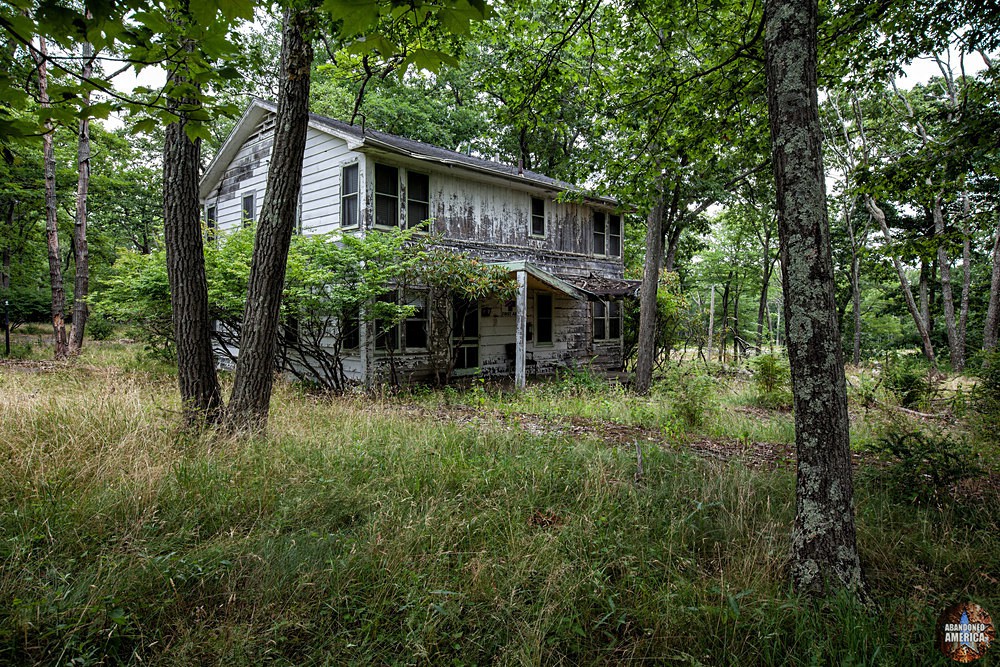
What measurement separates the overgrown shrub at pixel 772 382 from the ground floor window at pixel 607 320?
6.22 m

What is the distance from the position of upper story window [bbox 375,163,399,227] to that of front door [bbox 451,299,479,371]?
8.44ft

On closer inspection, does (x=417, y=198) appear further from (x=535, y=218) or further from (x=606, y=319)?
(x=606, y=319)

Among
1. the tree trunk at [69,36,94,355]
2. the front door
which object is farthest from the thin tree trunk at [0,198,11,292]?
the front door

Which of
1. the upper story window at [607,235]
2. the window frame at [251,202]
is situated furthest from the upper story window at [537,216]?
the window frame at [251,202]

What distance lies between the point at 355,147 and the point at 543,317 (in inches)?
283

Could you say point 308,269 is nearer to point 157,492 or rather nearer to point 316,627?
point 157,492

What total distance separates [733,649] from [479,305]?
35.6ft

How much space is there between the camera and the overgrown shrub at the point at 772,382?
9.95 meters

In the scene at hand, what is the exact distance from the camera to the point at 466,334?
1330 cm

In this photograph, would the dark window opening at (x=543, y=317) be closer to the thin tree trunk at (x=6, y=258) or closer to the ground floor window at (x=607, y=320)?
the ground floor window at (x=607, y=320)

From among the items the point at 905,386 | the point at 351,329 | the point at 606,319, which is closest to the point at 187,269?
the point at 351,329

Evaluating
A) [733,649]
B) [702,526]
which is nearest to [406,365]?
[702,526]

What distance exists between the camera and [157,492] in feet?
10.9

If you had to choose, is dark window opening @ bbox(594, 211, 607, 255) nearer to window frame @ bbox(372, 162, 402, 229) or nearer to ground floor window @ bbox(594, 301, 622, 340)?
ground floor window @ bbox(594, 301, 622, 340)
